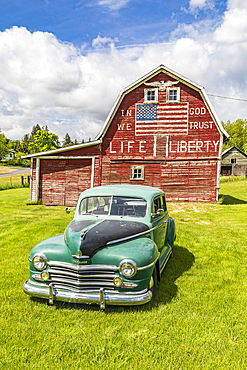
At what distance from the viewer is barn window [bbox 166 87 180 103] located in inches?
582

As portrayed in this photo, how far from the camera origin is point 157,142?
595 inches

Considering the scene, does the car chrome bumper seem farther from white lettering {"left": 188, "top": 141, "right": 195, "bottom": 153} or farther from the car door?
white lettering {"left": 188, "top": 141, "right": 195, "bottom": 153}

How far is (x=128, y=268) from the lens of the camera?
3.45 m

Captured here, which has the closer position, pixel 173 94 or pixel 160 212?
pixel 160 212

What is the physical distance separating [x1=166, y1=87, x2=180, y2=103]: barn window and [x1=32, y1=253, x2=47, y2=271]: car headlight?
1322 cm

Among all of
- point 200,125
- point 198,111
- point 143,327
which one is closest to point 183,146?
point 200,125

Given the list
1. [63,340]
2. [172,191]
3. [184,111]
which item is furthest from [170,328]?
[184,111]

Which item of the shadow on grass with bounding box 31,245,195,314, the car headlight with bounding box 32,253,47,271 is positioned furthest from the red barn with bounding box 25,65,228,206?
the car headlight with bounding box 32,253,47,271

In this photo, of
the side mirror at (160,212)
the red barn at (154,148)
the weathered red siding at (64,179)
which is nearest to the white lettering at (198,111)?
the red barn at (154,148)

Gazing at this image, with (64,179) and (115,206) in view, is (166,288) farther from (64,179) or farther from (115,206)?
(64,179)

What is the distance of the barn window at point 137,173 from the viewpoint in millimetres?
15322

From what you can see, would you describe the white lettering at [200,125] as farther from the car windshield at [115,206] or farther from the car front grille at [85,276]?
the car front grille at [85,276]

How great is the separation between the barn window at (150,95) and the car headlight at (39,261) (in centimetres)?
1307

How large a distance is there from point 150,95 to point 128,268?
44.1 feet
